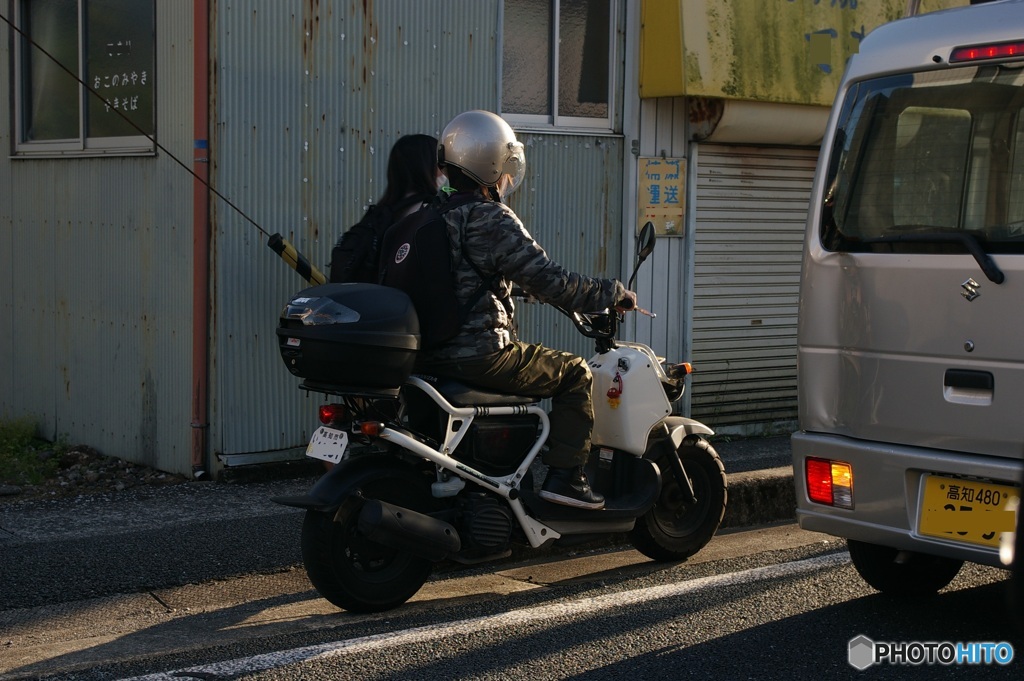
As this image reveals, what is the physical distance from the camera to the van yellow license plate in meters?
4.42

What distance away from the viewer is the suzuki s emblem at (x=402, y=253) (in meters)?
5.43

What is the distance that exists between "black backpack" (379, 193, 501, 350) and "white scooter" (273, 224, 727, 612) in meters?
0.20

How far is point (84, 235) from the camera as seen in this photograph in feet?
27.6

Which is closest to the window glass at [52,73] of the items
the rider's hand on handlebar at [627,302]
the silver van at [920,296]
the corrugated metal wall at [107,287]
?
the corrugated metal wall at [107,287]

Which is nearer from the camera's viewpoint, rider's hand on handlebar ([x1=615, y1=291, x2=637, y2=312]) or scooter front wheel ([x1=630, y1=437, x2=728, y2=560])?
rider's hand on handlebar ([x1=615, y1=291, x2=637, y2=312])

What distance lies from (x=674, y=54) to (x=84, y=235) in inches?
164

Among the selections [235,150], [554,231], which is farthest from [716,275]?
[235,150]

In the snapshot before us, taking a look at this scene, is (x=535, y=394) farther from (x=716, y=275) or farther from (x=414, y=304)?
(x=716, y=275)

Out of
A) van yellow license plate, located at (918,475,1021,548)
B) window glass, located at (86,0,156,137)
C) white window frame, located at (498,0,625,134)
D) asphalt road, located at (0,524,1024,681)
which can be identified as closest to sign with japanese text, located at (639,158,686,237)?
white window frame, located at (498,0,625,134)

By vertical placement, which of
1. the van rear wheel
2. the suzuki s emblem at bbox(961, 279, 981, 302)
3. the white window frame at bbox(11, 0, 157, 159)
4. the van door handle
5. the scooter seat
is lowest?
the van rear wheel

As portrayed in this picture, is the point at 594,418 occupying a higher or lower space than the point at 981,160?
lower

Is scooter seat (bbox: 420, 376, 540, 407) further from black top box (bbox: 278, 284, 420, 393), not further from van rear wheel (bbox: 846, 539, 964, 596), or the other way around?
van rear wheel (bbox: 846, 539, 964, 596)

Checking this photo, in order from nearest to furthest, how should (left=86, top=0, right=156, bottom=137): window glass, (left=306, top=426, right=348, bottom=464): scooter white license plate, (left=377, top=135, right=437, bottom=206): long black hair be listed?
(left=306, top=426, right=348, bottom=464): scooter white license plate < (left=377, top=135, right=437, bottom=206): long black hair < (left=86, top=0, right=156, bottom=137): window glass

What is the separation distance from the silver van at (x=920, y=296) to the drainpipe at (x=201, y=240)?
373 centimetres
